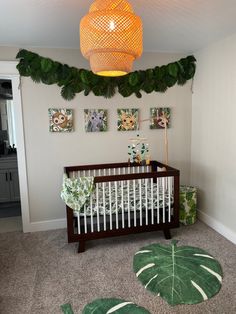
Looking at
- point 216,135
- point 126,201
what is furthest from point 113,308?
point 216,135

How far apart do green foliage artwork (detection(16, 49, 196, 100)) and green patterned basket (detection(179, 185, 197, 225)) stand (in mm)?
1422

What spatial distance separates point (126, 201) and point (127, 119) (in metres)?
1.17

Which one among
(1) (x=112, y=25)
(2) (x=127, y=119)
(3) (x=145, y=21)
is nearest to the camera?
(1) (x=112, y=25)

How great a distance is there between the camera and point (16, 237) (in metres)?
3.19

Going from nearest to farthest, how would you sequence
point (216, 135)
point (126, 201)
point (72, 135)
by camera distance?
1. point (126, 201)
2. point (216, 135)
3. point (72, 135)

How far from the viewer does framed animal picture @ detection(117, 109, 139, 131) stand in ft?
11.4

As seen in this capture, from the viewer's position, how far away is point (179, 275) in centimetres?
153

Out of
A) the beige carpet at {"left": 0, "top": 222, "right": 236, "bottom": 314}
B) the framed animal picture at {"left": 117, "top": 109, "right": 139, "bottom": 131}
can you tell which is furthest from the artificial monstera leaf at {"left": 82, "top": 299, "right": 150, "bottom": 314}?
the framed animal picture at {"left": 117, "top": 109, "right": 139, "bottom": 131}

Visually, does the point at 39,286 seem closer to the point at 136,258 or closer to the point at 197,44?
the point at 136,258

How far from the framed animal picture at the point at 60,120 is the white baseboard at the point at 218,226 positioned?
2151mm

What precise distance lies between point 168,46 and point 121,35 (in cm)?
209

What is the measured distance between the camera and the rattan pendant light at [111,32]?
1.36 m

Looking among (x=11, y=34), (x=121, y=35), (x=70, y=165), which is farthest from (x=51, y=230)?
(x=121, y=35)

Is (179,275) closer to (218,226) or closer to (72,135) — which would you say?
(218,226)
